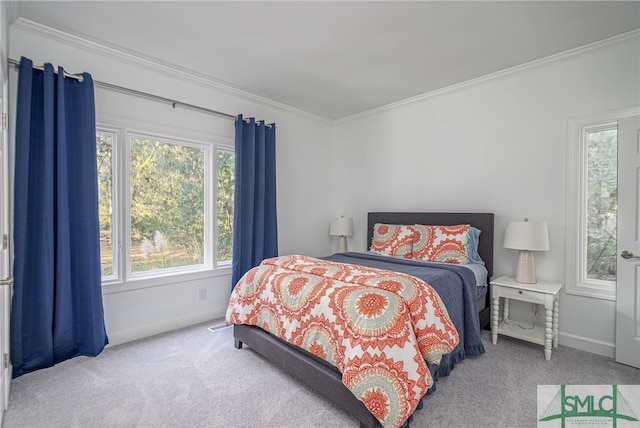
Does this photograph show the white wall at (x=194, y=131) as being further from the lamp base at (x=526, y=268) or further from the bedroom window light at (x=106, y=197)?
the lamp base at (x=526, y=268)

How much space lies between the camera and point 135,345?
2.75m

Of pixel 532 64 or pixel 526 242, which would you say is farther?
pixel 532 64

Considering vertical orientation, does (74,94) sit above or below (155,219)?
above

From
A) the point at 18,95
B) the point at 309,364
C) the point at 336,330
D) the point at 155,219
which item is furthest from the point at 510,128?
the point at 18,95

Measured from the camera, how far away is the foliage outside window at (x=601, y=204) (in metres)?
2.66

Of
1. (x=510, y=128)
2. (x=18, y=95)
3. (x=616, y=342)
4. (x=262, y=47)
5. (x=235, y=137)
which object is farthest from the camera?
(x=235, y=137)

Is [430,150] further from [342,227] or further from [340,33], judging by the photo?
[340,33]

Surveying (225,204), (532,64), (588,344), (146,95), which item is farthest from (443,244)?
(146,95)

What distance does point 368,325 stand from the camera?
5.52ft

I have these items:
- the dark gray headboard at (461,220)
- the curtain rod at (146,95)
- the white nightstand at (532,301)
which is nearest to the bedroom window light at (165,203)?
the curtain rod at (146,95)

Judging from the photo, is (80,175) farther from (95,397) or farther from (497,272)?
(497,272)

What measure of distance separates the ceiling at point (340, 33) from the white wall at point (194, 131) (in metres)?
0.16

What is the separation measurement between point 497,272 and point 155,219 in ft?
A: 11.6

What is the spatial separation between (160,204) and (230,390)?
1957 mm
